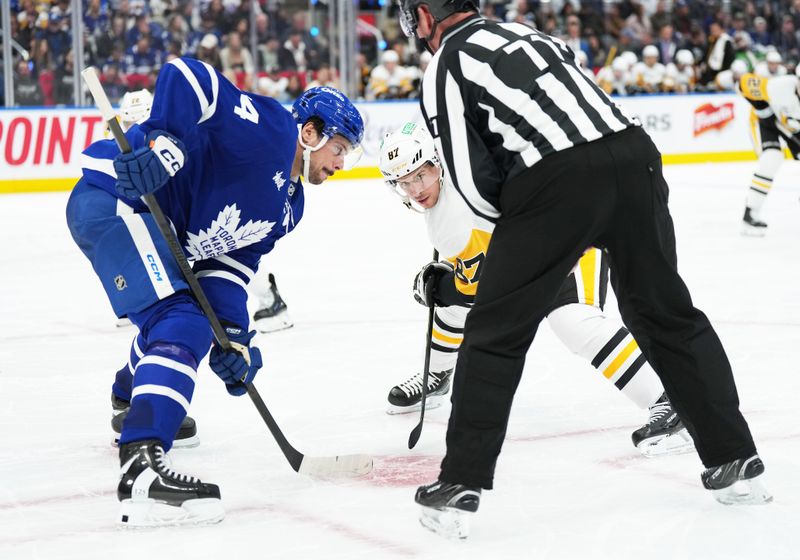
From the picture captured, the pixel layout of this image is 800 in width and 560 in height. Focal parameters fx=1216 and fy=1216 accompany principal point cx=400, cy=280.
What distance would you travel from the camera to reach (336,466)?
2.70 m

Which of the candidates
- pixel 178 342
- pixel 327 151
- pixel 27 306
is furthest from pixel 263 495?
pixel 27 306

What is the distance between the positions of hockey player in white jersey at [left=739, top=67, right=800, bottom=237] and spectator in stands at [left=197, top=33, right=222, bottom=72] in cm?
545

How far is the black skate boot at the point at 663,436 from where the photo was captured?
9.31 feet

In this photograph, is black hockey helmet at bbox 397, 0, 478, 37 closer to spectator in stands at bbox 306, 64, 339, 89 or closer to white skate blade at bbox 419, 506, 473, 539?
white skate blade at bbox 419, 506, 473, 539

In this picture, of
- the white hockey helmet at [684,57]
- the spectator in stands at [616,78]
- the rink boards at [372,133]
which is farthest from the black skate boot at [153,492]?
the white hockey helmet at [684,57]

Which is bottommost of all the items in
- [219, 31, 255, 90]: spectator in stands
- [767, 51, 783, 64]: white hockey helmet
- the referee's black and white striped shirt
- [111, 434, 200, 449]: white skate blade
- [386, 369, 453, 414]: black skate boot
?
[767, 51, 783, 64]: white hockey helmet

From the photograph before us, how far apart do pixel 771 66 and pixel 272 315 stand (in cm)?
1049

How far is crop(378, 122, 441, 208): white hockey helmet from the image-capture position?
9.73 ft

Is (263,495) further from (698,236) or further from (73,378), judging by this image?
(698,236)

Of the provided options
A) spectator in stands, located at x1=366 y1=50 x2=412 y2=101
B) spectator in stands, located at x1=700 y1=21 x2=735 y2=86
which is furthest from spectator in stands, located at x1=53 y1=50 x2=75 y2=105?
spectator in stands, located at x1=700 y1=21 x2=735 y2=86

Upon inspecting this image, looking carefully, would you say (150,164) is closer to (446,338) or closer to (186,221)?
(186,221)

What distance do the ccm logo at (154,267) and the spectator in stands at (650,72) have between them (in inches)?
441

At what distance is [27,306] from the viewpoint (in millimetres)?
5148

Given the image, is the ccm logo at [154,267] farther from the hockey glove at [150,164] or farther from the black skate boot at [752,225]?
the black skate boot at [752,225]
